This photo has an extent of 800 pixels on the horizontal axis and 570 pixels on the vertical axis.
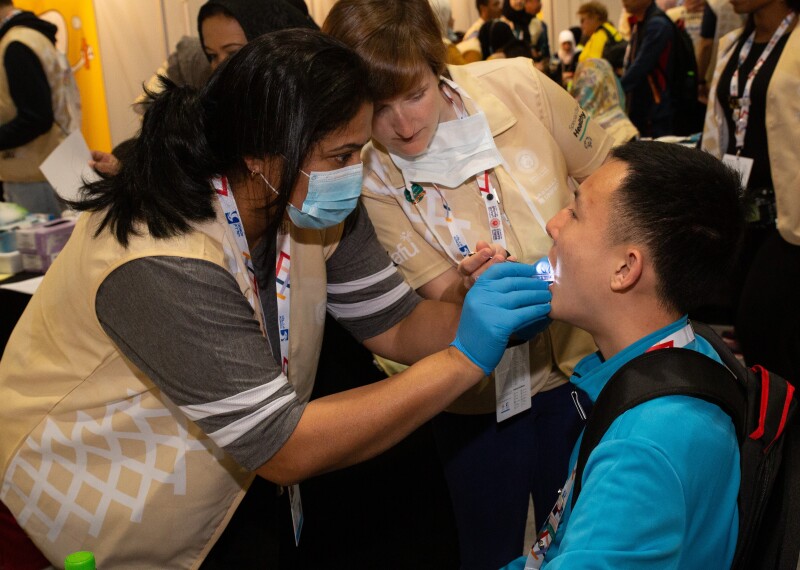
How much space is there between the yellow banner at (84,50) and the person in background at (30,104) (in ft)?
8.37

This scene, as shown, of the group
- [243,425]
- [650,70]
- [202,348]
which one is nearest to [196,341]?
[202,348]

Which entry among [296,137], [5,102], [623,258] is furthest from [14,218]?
[623,258]

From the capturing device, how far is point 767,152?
262 centimetres

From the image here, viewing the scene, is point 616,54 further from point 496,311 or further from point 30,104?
point 496,311

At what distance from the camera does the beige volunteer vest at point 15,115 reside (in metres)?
3.43

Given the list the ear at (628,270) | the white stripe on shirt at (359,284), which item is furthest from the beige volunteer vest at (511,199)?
the ear at (628,270)

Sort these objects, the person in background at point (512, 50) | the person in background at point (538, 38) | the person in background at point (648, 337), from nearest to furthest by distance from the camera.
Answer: the person in background at point (648, 337) < the person in background at point (512, 50) < the person in background at point (538, 38)

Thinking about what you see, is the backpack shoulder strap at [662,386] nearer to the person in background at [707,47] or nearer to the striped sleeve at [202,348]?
the striped sleeve at [202,348]

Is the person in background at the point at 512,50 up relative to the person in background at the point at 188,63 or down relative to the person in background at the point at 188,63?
down

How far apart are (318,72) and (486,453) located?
908mm

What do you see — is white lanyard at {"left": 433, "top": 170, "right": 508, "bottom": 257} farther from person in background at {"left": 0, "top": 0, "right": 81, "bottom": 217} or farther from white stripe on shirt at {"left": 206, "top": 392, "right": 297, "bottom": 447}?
person in background at {"left": 0, "top": 0, "right": 81, "bottom": 217}

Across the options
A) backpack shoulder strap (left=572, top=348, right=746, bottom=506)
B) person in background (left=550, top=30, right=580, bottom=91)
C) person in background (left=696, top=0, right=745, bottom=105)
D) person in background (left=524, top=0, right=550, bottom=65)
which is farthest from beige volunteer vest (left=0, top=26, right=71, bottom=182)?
person in background (left=550, top=30, right=580, bottom=91)

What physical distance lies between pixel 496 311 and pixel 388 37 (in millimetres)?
584

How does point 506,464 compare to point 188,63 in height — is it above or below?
below
